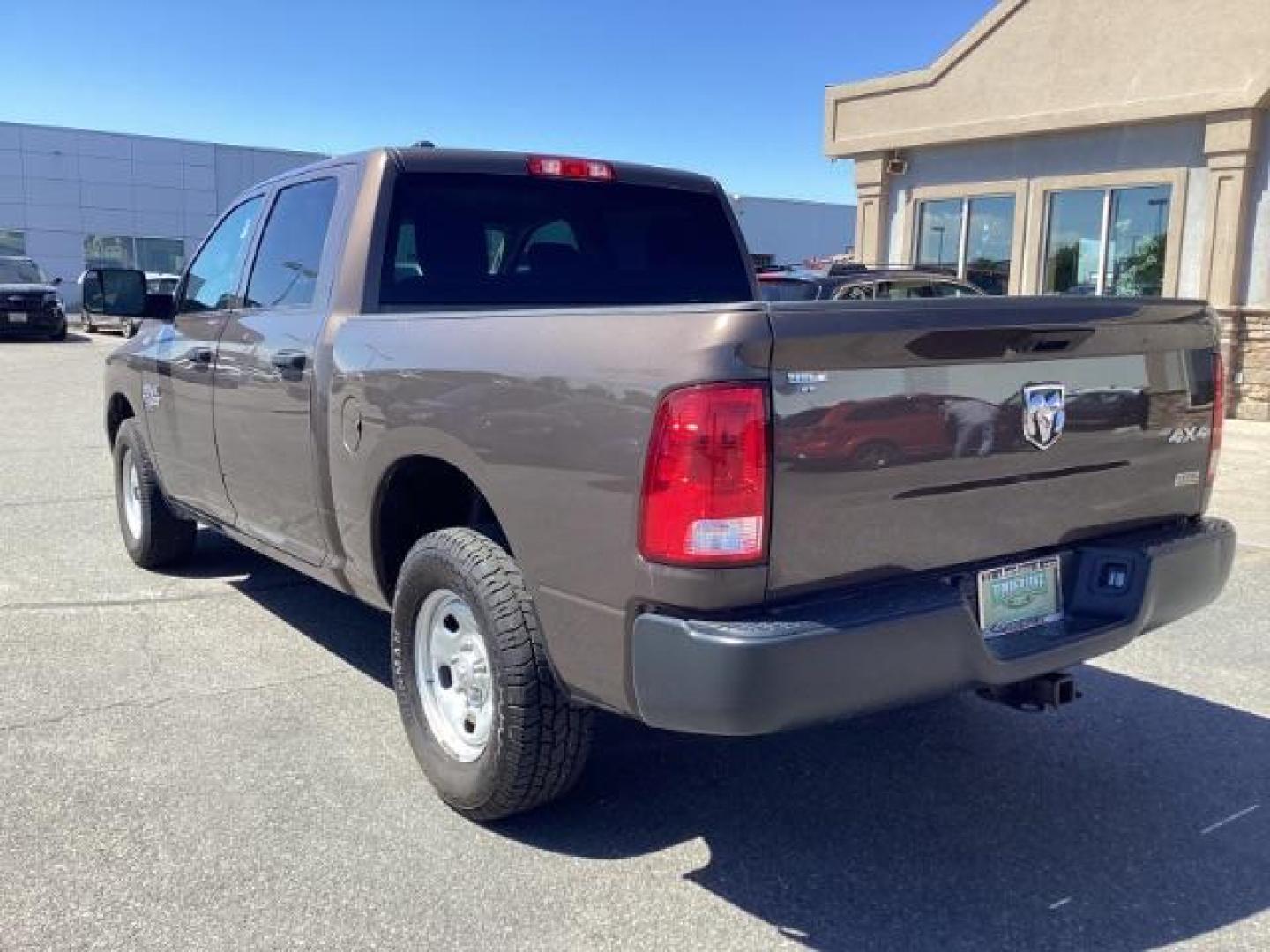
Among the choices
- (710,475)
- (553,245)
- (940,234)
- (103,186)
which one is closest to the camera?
(710,475)

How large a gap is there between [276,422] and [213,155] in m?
40.1

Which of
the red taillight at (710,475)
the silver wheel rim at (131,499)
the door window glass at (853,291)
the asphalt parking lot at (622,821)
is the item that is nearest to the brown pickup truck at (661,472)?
the red taillight at (710,475)

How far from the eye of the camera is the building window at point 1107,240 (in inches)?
540

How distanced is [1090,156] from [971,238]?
6.85ft

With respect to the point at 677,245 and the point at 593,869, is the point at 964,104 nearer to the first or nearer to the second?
the point at 677,245

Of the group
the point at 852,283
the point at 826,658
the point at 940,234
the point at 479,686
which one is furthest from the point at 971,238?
the point at 826,658

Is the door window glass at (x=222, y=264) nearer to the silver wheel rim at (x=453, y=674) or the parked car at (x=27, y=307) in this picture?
the silver wheel rim at (x=453, y=674)

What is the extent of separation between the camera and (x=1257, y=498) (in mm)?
8781

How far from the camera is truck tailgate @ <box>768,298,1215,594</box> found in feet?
8.57

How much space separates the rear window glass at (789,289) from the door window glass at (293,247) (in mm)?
6003

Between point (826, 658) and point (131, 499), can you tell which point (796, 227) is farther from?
point (826, 658)

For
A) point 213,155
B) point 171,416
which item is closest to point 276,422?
point 171,416

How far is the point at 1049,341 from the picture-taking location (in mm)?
3000

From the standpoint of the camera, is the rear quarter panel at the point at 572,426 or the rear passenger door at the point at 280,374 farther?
the rear passenger door at the point at 280,374
